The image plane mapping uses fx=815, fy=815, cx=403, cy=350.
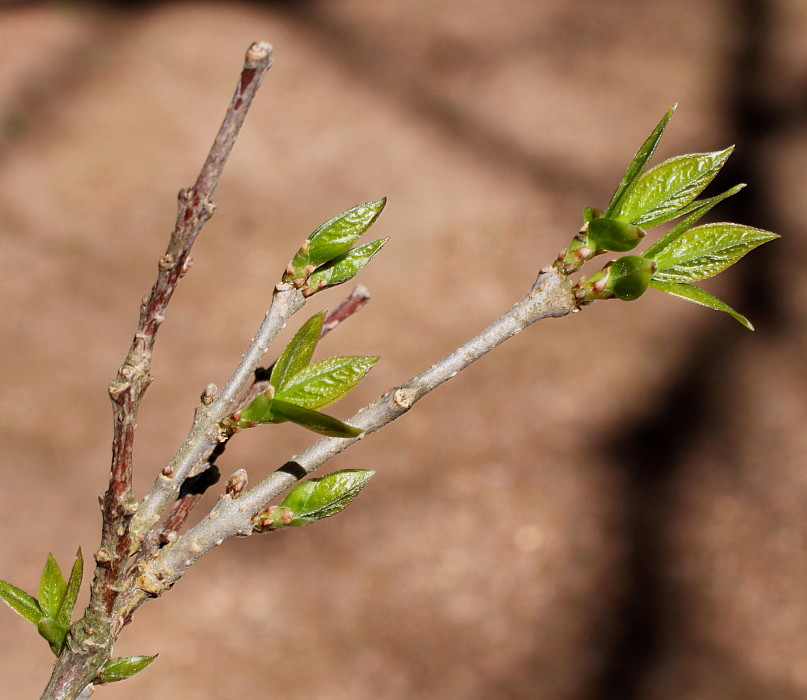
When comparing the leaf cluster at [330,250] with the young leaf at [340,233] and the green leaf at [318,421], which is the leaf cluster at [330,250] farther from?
the green leaf at [318,421]

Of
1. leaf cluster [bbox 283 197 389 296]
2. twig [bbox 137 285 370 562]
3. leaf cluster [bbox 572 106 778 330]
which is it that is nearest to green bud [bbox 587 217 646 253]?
leaf cluster [bbox 572 106 778 330]

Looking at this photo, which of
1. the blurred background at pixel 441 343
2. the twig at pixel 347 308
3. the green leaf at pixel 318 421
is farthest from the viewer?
the blurred background at pixel 441 343

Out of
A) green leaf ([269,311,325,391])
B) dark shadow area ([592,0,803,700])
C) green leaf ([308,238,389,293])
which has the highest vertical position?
dark shadow area ([592,0,803,700])

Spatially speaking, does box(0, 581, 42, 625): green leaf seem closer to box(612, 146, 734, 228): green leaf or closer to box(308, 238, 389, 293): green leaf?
box(308, 238, 389, 293): green leaf

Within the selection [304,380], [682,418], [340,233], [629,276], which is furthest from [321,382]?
[682,418]

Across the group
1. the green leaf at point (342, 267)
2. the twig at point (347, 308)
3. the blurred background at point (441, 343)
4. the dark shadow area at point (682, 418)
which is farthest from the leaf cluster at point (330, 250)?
the dark shadow area at point (682, 418)
